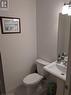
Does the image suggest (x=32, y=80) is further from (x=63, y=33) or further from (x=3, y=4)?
(x=3, y=4)

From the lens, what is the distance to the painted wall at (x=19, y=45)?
2109 mm

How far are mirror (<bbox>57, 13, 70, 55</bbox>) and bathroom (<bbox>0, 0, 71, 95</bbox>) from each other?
0.10 metres

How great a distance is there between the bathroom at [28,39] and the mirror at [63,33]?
0.10 meters

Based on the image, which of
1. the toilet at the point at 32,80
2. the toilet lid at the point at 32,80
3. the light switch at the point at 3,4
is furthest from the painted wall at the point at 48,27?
the light switch at the point at 3,4

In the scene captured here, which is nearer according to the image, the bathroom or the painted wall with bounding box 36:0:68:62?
the painted wall with bounding box 36:0:68:62

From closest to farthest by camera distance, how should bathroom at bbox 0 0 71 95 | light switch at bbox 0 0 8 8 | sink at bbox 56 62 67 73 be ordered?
sink at bbox 56 62 67 73, light switch at bbox 0 0 8 8, bathroom at bbox 0 0 71 95

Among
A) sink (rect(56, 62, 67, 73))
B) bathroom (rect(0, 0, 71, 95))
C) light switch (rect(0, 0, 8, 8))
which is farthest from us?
bathroom (rect(0, 0, 71, 95))

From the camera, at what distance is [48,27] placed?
2.15 metres

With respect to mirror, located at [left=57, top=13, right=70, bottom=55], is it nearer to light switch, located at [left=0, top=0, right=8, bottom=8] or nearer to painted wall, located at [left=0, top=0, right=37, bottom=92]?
painted wall, located at [left=0, top=0, right=37, bottom=92]

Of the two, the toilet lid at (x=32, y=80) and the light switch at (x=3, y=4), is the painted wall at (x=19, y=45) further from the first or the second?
the toilet lid at (x=32, y=80)

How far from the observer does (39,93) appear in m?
2.29

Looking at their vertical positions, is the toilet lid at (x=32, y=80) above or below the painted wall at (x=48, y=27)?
below

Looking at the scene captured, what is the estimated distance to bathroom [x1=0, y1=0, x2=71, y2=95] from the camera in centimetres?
205

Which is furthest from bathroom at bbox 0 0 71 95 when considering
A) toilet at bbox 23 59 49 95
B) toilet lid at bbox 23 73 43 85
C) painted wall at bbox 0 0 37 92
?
toilet lid at bbox 23 73 43 85
